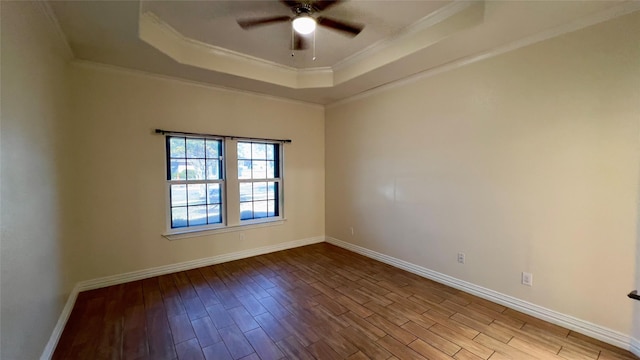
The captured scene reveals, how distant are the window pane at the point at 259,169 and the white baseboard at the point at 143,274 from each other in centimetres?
118

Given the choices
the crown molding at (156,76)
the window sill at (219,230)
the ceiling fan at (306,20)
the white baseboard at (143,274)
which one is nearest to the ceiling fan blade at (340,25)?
the ceiling fan at (306,20)

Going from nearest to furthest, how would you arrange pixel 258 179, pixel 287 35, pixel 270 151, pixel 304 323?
pixel 304 323 → pixel 287 35 → pixel 258 179 → pixel 270 151

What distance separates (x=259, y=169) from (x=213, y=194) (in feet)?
2.70

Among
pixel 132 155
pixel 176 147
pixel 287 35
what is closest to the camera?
pixel 287 35

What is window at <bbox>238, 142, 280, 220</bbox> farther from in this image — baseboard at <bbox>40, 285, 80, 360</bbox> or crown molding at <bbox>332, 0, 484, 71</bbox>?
baseboard at <bbox>40, 285, 80, 360</bbox>

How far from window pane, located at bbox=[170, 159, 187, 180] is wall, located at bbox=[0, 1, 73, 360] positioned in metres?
1.20

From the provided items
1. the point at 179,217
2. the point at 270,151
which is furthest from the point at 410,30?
the point at 179,217

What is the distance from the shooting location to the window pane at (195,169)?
3.72 metres

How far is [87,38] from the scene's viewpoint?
2.46 m

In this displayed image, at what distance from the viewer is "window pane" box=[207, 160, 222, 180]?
3.88 m

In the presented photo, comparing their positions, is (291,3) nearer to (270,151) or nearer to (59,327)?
(270,151)

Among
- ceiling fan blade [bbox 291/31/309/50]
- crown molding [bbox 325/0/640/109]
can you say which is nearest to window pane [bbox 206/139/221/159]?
ceiling fan blade [bbox 291/31/309/50]

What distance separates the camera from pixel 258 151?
4.36m

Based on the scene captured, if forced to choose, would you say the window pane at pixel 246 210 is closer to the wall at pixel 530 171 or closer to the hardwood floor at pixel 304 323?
the hardwood floor at pixel 304 323
